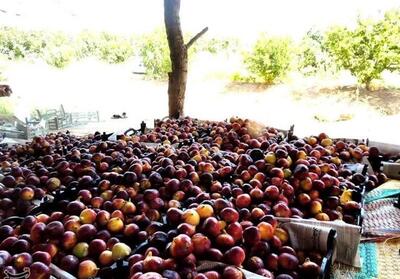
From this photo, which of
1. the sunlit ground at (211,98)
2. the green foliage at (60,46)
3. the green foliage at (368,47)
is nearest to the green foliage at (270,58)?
the sunlit ground at (211,98)

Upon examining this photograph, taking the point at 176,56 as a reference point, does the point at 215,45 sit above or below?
above

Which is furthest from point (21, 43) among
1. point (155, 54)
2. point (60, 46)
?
point (155, 54)

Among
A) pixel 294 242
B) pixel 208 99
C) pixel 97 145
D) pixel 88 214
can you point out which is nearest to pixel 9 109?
pixel 208 99

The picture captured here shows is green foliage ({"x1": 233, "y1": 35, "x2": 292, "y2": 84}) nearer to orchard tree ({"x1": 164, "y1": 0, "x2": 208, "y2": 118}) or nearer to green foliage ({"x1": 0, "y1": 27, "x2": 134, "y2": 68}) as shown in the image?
green foliage ({"x1": 0, "y1": 27, "x2": 134, "y2": 68})

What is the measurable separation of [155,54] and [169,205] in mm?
11069

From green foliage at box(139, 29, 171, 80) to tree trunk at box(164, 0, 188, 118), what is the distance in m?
7.26

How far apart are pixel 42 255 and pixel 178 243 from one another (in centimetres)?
49

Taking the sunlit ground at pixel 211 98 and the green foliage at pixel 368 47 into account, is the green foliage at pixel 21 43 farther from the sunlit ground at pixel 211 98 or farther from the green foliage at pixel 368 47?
the green foliage at pixel 368 47

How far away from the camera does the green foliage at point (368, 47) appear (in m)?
8.23

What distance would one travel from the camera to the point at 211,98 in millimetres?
11141

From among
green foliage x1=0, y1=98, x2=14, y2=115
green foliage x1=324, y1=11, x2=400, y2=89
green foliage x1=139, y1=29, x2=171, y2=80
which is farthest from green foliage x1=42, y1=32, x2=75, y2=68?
green foliage x1=324, y1=11, x2=400, y2=89

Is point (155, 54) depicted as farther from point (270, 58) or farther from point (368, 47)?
point (368, 47)

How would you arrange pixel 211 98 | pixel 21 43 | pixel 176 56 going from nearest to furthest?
pixel 176 56 → pixel 211 98 → pixel 21 43

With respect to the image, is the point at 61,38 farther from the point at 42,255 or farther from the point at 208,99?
the point at 42,255
